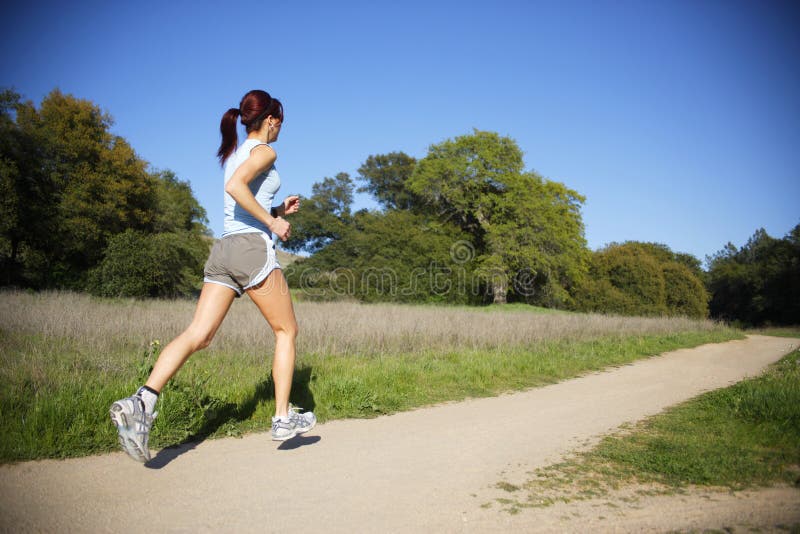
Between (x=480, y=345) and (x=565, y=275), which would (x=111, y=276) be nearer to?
(x=480, y=345)

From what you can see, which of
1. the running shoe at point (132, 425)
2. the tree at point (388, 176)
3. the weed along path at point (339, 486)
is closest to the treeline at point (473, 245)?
the tree at point (388, 176)

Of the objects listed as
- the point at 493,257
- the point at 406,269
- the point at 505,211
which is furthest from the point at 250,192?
the point at 505,211

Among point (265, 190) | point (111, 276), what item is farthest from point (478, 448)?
point (111, 276)

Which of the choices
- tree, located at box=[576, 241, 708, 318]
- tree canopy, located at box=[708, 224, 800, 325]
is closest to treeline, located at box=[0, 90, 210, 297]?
tree, located at box=[576, 241, 708, 318]

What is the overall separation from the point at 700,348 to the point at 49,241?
27.9 metres

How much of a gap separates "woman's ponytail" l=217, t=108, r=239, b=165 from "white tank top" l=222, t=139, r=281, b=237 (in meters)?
0.14

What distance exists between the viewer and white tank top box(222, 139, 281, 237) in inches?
137

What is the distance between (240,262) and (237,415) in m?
1.90

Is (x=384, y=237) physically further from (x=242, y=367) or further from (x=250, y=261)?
(x=250, y=261)

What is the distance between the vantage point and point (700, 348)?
14000 millimetres

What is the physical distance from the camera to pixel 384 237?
3509 centimetres

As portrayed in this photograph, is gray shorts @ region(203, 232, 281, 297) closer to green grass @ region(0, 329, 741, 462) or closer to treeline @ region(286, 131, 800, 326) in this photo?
green grass @ region(0, 329, 741, 462)

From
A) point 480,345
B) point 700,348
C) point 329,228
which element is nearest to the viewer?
point 480,345

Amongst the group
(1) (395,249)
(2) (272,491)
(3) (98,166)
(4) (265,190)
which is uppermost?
(3) (98,166)
